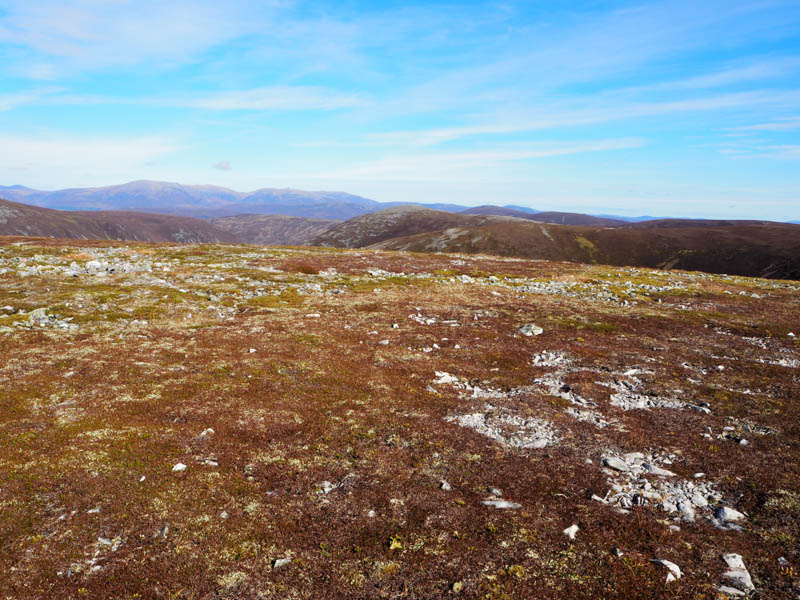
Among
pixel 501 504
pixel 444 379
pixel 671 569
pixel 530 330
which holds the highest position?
pixel 530 330

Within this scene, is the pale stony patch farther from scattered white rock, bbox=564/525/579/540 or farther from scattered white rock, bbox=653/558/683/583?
scattered white rock, bbox=653/558/683/583

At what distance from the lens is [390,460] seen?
13070 mm

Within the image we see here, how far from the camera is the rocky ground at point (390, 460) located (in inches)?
341

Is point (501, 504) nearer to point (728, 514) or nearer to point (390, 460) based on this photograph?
point (390, 460)

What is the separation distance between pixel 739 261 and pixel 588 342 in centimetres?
21333

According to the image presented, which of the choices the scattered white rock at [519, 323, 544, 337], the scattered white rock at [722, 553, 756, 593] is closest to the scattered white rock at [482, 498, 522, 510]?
the scattered white rock at [722, 553, 756, 593]

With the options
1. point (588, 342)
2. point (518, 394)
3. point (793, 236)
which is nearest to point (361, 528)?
point (518, 394)

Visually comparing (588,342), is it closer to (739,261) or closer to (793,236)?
(739,261)

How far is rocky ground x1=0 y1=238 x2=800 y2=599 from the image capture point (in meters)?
8.67

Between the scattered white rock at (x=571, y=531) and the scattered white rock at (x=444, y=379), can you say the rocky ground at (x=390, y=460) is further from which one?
the scattered white rock at (x=444, y=379)

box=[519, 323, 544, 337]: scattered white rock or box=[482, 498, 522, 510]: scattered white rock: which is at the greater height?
box=[519, 323, 544, 337]: scattered white rock

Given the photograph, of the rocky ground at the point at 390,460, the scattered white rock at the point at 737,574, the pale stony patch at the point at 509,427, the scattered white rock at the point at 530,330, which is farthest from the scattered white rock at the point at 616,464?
the scattered white rock at the point at 530,330

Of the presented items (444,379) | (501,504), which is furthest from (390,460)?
(444,379)

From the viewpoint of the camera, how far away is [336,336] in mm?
27344
